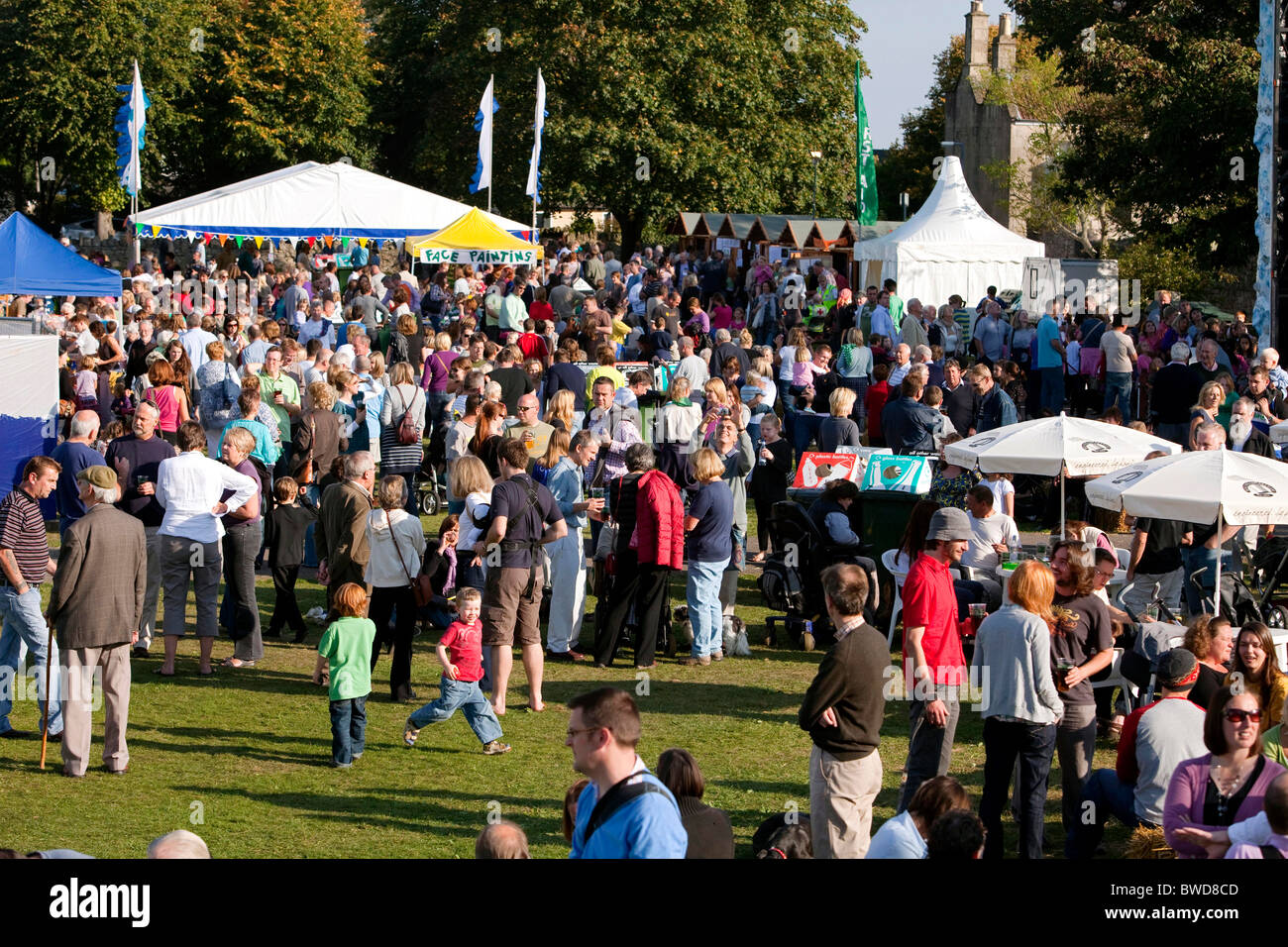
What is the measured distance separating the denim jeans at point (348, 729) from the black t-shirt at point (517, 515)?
1.33 m

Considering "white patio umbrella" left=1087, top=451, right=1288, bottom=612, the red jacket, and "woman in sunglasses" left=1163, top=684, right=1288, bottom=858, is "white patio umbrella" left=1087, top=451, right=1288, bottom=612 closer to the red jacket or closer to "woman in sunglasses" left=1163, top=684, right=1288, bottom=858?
the red jacket

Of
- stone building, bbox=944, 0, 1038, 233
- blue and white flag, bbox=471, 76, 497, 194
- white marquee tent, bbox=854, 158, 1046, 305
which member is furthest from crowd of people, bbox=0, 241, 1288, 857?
stone building, bbox=944, 0, 1038, 233

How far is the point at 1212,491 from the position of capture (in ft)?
29.8

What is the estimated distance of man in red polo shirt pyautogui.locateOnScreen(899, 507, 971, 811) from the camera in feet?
24.2

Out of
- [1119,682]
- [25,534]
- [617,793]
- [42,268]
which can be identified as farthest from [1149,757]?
[42,268]

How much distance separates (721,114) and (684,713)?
3472 centimetres

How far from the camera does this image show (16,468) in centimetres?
1454

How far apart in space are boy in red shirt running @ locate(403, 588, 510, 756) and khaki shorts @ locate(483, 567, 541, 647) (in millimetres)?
493

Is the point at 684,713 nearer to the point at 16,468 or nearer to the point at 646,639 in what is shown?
A: the point at 646,639

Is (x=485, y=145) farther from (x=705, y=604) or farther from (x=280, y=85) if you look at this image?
(x=280, y=85)

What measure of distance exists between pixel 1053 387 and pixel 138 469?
13118 mm

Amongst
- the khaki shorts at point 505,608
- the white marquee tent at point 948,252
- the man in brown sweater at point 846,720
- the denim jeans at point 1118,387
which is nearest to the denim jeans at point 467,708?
the khaki shorts at point 505,608

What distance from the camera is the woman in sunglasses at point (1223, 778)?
5809 mm
